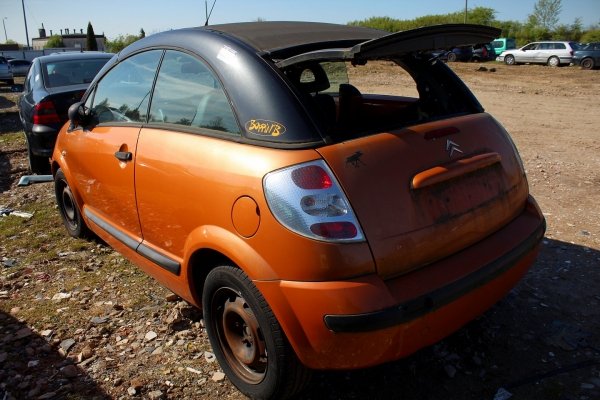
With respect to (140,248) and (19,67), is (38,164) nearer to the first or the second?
(140,248)

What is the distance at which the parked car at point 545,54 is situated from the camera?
29.4 meters

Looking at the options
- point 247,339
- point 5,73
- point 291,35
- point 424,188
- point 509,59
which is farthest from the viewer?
point 509,59

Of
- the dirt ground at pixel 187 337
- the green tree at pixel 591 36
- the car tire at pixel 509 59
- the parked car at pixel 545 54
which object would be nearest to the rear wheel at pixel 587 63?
the parked car at pixel 545 54

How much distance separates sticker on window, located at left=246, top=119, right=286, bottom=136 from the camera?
7.22 ft

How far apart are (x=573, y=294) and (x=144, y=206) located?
287 cm

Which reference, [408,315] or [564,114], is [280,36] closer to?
[408,315]

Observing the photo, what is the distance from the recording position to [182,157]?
8.41 feet

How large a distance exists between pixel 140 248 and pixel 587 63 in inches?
1227

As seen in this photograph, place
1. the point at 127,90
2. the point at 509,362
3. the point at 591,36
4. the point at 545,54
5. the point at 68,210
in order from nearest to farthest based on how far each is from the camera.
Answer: the point at 509,362 → the point at 127,90 → the point at 68,210 → the point at 545,54 → the point at 591,36

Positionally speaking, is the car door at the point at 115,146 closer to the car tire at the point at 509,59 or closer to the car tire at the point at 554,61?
the car tire at the point at 554,61

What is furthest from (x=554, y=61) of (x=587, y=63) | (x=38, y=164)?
(x=38, y=164)

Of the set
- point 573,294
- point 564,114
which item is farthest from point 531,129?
point 573,294

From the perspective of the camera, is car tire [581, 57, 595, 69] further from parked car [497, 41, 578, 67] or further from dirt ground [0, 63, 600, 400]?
dirt ground [0, 63, 600, 400]

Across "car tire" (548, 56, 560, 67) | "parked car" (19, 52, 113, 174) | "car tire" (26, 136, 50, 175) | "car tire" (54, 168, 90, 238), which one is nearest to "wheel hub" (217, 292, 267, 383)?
"car tire" (54, 168, 90, 238)
